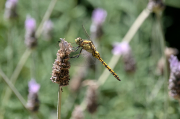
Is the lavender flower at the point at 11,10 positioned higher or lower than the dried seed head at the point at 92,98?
higher

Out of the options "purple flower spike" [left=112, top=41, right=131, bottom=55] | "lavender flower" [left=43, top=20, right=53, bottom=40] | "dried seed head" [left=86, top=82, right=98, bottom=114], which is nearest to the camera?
"dried seed head" [left=86, top=82, right=98, bottom=114]

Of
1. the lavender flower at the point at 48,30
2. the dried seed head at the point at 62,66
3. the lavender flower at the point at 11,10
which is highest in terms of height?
the lavender flower at the point at 48,30

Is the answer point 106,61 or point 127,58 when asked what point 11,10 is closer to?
point 127,58

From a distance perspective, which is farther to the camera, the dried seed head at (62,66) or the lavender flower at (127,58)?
the lavender flower at (127,58)

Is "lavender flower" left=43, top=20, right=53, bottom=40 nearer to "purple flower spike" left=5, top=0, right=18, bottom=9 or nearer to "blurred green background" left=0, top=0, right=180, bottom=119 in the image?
"blurred green background" left=0, top=0, right=180, bottom=119

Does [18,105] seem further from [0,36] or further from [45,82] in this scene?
[0,36]

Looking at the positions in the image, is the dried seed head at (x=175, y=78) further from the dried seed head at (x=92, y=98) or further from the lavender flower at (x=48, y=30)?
the lavender flower at (x=48, y=30)

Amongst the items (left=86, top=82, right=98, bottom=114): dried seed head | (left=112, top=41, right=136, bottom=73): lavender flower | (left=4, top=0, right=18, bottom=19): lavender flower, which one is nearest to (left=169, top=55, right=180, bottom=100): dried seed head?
(left=86, top=82, right=98, bottom=114): dried seed head

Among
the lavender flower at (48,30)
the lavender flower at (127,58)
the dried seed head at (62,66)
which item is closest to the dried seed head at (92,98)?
the lavender flower at (127,58)

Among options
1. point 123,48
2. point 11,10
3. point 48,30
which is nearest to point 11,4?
point 11,10

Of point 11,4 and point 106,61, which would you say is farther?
point 106,61
